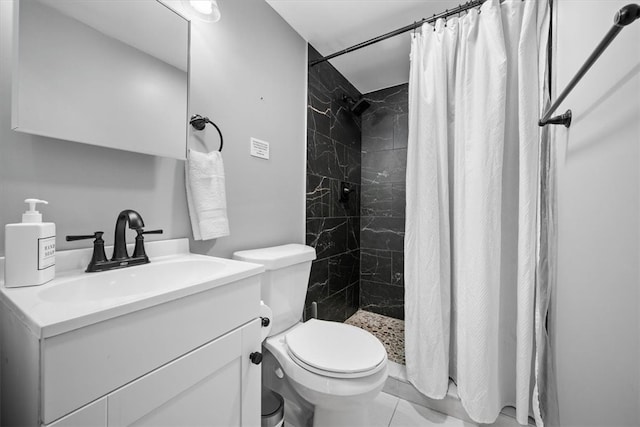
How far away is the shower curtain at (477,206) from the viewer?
3.91 feet

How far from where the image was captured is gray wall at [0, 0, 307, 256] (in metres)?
0.74

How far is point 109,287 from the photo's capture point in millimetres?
772

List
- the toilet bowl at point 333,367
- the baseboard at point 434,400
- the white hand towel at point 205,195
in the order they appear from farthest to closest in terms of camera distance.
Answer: the baseboard at point 434,400 → the white hand towel at point 205,195 → the toilet bowl at point 333,367

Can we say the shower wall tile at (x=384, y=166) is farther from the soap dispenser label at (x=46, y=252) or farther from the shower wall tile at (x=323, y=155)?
the soap dispenser label at (x=46, y=252)

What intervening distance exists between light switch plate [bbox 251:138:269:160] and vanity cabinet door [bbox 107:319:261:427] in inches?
36.2

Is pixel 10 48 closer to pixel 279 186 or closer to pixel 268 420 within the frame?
pixel 279 186

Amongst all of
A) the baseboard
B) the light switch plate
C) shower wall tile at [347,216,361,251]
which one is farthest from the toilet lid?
shower wall tile at [347,216,361,251]

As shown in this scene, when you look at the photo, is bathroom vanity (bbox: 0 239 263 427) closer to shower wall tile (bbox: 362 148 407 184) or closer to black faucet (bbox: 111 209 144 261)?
black faucet (bbox: 111 209 144 261)

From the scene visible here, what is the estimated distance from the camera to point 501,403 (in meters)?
1.32

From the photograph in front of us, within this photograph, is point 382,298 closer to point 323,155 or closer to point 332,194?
point 332,194

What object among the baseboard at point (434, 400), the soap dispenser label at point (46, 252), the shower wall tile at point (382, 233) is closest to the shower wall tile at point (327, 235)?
the shower wall tile at point (382, 233)

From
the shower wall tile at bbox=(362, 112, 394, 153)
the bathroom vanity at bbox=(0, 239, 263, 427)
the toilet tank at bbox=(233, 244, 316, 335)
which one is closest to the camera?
the bathroom vanity at bbox=(0, 239, 263, 427)

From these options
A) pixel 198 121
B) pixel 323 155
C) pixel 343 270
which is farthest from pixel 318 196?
pixel 198 121

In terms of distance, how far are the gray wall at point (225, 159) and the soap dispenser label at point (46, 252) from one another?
13cm
